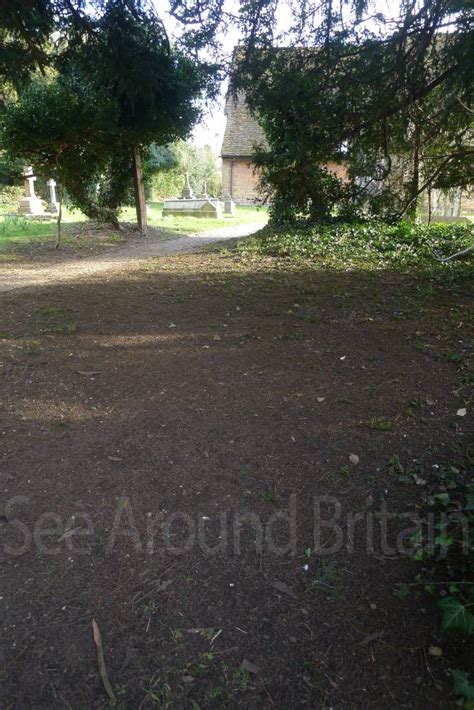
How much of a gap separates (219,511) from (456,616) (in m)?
1.09

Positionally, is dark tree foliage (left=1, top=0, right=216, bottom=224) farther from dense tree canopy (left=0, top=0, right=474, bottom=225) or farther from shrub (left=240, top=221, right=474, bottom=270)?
shrub (left=240, top=221, right=474, bottom=270)

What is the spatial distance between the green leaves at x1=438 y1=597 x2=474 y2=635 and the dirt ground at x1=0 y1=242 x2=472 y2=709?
126 millimetres

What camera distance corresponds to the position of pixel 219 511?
2369mm

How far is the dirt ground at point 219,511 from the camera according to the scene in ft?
5.45

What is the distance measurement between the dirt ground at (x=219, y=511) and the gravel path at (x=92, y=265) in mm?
2954

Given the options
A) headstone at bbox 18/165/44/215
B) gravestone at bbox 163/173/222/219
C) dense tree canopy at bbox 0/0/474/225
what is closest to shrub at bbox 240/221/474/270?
dense tree canopy at bbox 0/0/474/225

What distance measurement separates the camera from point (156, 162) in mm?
17469

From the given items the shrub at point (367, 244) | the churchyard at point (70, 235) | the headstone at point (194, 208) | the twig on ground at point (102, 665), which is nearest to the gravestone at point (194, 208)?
the headstone at point (194, 208)

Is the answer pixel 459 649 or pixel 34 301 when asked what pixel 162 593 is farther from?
pixel 34 301

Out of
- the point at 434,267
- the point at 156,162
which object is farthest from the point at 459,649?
the point at 156,162

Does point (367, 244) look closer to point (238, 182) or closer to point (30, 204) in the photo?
point (30, 204)

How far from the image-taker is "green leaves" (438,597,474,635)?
163 cm

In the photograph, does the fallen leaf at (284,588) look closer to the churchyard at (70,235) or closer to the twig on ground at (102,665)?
the twig on ground at (102,665)

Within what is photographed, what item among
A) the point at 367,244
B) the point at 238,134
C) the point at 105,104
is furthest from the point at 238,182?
the point at 367,244
